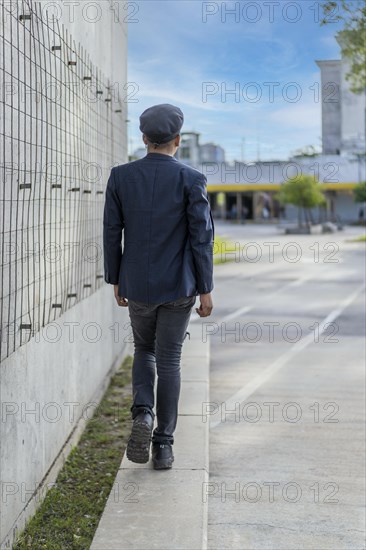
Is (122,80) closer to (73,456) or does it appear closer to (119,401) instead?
(119,401)

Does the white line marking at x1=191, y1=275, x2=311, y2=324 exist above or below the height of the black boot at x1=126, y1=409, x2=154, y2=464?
above

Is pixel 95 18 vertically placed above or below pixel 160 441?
above

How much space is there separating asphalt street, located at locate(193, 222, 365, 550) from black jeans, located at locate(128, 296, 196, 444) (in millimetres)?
447

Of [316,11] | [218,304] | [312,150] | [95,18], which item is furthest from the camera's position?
[312,150]

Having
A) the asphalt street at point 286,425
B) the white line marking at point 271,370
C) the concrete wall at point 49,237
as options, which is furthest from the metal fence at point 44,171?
the white line marking at point 271,370

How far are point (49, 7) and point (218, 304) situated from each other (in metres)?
8.88

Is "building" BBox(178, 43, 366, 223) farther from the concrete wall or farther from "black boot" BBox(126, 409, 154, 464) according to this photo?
"black boot" BBox(126, 409, 154, 464)

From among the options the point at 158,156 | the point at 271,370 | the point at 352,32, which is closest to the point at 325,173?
the point at 352,32

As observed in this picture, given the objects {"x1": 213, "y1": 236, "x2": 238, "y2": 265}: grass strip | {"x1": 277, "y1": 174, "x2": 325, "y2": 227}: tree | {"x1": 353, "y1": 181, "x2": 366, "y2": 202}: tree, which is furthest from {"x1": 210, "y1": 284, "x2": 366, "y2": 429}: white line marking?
{"x1": 353, "y1": 181, "x2": 366, "y2": 202}: tree

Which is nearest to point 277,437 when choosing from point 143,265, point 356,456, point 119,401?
point 356,456

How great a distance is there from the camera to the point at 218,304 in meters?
12.9

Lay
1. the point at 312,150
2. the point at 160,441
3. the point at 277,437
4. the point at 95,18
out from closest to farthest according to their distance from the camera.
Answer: the point at 160,441
the point at 277,437
the point at 95,18
the point at 312,150

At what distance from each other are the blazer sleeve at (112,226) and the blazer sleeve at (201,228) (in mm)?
384

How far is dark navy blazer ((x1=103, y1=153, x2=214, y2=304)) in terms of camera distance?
150 inches
